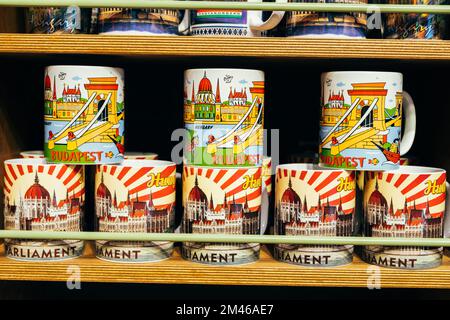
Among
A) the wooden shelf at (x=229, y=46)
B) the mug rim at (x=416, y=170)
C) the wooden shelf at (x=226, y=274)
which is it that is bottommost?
the wooden shelf at (x=226, y=274)

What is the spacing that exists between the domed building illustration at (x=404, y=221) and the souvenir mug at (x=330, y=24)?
0.26m

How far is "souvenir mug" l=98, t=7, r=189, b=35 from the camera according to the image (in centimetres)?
88

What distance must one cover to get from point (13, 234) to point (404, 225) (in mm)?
600

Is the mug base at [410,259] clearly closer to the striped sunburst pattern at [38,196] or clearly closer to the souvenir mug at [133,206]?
the souvenir mug at [133,206]

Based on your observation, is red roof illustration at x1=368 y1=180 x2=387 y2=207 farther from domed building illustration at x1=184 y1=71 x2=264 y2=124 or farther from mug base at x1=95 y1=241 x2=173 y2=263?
mug base at x1=95 y1=241 x2=173 y2=263

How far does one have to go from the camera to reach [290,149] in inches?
47.6

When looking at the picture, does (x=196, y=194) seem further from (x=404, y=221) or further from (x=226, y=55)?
(x=404, y=221)

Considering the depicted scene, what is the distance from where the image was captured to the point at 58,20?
911 millimetres

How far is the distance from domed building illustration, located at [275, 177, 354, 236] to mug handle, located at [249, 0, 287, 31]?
0.83ft

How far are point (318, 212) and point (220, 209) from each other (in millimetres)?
155

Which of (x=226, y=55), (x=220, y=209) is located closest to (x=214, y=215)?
(x=220, y=209)

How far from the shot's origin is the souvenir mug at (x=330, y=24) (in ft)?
2.88

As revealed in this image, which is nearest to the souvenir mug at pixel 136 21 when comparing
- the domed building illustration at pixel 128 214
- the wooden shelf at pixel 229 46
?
the wooden shelf at pixel 229 46
